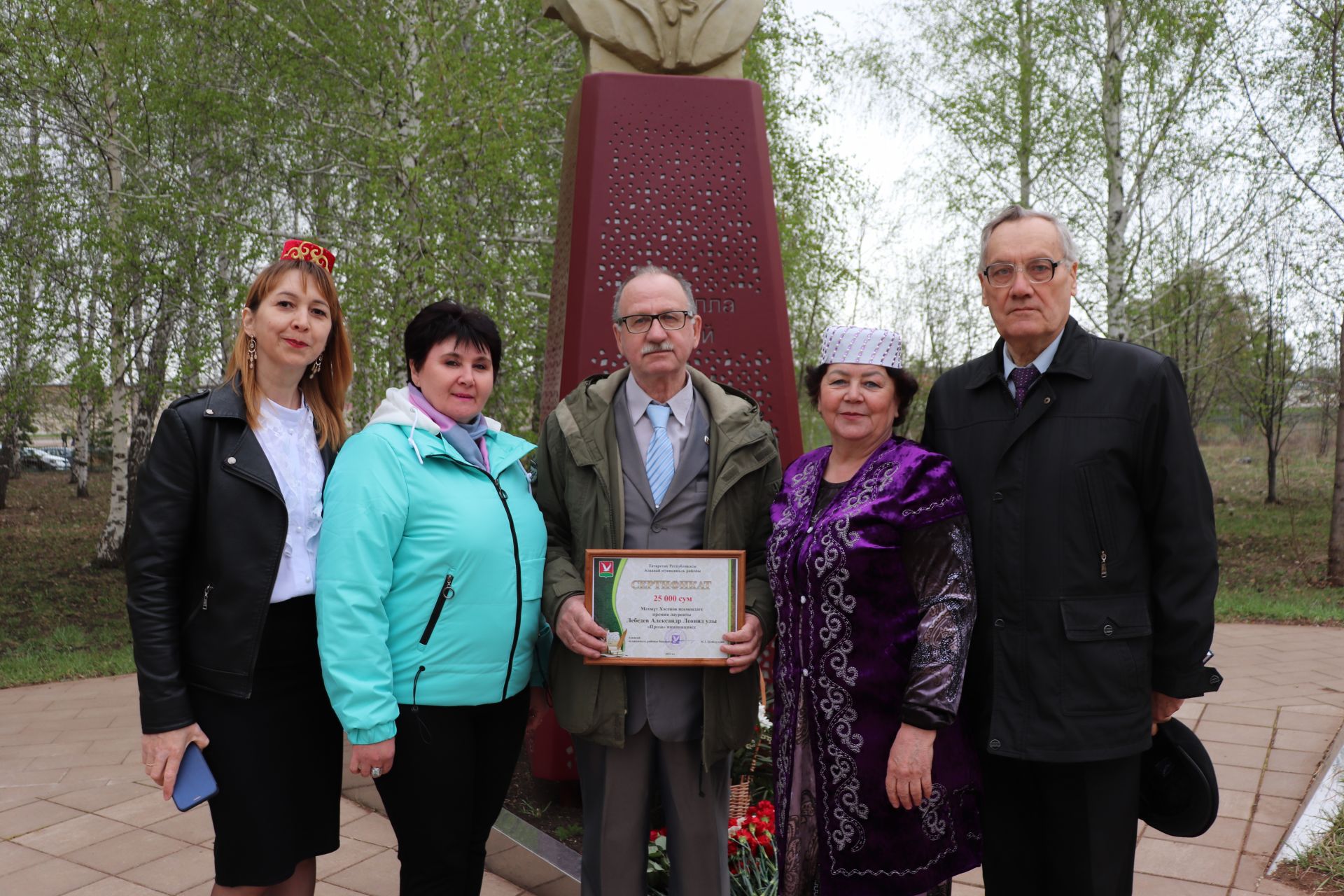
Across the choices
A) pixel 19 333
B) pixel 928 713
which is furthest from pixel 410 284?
pixel 928 713

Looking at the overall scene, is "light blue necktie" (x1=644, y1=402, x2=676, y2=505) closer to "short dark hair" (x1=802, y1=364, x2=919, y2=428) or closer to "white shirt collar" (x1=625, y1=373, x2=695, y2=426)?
"white shirt collar" (x1=625, y1=373, x2=695, y2=426)

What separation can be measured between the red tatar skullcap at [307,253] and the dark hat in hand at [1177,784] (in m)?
2.34

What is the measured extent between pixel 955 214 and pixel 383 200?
27.9 ft

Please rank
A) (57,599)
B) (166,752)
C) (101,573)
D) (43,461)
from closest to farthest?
(166,752) < (57,599) < (101,573) < (43,461)

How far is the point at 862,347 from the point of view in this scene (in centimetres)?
237

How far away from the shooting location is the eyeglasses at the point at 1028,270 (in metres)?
2.24

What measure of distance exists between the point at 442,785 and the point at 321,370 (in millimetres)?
1102

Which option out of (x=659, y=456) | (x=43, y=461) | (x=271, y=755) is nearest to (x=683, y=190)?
(x=659, y=456)

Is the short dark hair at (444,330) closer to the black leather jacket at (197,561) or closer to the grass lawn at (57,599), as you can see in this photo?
the black leather jacket at (197,561)

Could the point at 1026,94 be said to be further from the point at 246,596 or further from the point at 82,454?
the point at 82,454

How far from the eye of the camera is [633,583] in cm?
240

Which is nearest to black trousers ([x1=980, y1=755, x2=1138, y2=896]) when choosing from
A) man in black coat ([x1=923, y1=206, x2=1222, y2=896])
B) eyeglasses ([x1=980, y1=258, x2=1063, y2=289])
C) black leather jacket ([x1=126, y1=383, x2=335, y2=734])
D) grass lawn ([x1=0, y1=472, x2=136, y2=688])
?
man in black coat ([x1=923, y1=206, x2=1222, y2=896])

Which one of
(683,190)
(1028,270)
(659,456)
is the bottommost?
(659,456)

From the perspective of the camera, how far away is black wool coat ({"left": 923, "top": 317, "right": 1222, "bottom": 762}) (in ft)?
6.99
